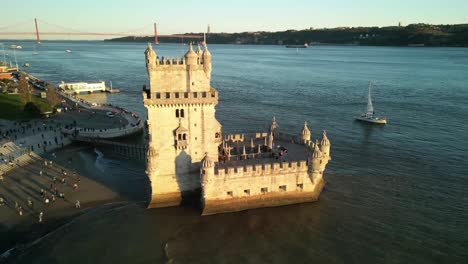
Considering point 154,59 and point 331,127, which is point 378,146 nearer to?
point 331,127

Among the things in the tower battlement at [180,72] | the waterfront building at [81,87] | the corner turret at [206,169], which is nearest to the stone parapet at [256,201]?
the corner turret at [206,169]

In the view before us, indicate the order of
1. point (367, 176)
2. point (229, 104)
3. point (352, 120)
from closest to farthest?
1. point (367, 176)
2. point (352, 120)
3. point (229, 104)

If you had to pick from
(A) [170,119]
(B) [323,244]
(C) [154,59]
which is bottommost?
(B) [323,244]

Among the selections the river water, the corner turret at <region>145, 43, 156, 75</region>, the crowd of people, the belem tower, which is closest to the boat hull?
the river water

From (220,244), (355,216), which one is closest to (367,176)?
(355,216)

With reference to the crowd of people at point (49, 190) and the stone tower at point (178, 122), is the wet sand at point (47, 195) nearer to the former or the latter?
the crowd of people at point (49, 190)

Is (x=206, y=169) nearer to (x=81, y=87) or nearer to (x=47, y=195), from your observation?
(x=47, y=195)

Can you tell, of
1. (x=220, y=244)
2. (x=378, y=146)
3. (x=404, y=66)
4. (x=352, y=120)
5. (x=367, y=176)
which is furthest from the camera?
(x=404, y=66)

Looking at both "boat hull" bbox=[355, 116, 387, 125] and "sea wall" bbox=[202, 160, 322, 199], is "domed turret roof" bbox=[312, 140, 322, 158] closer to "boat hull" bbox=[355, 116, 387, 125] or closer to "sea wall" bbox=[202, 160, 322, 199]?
"sea wall" bbox=[202, 160, 322, 199]
